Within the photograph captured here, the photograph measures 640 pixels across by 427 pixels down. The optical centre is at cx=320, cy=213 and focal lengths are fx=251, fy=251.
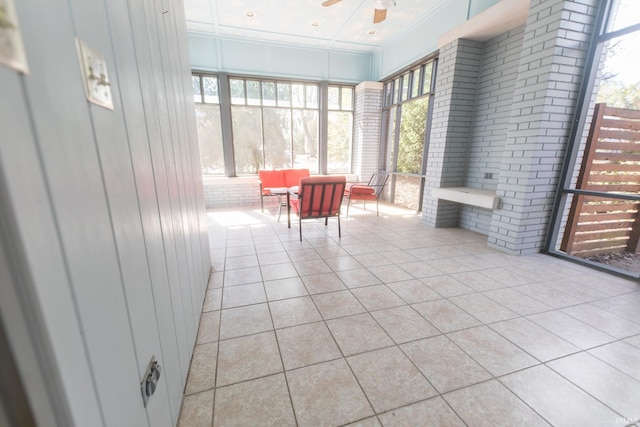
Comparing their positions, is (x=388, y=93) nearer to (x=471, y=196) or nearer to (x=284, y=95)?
(x=284, y=95)

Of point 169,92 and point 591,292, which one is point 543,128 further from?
Answer: point 169,92

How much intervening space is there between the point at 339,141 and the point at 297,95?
5.02 feet

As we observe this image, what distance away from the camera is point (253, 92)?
574 cm

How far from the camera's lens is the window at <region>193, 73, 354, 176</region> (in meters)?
5.58

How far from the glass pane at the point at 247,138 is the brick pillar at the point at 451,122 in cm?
383

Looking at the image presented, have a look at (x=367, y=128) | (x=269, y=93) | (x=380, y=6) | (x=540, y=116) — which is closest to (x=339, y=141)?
(x=367, y=128)

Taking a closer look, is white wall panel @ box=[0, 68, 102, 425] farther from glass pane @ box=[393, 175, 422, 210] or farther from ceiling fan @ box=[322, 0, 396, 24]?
glass pane @ box=[393, 175, 422, 210]

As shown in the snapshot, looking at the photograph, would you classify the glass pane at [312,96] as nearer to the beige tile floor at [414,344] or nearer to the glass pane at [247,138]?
the glass pane at [247,138]

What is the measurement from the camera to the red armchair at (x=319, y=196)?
341 cm

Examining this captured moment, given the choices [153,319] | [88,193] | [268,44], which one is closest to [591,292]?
[153,319]

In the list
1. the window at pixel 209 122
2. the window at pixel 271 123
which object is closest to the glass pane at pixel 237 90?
the window at pixel 271 123

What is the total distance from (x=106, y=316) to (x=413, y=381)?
143 centimetres

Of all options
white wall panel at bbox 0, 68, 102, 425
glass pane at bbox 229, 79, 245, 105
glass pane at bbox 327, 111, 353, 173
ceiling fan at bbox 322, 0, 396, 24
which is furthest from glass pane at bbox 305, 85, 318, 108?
white wall panel at bbox 0, 68, 102, 425

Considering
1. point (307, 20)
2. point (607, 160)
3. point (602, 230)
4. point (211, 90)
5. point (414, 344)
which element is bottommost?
point (414, 344)
